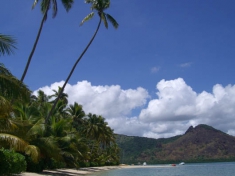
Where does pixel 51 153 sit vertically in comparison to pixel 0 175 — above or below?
above

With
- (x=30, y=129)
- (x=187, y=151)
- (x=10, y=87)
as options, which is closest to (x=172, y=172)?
(x=30, y=129)

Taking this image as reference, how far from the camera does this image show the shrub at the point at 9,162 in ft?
61.2

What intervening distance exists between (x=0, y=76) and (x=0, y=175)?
9158 mm

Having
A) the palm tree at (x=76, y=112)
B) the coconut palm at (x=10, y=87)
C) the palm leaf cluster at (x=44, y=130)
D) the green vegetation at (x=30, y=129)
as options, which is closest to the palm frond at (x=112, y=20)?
the green vegetation at (x=30, y=129)

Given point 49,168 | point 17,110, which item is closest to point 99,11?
point 17,110

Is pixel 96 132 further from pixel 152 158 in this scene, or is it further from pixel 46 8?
pixel 152 158

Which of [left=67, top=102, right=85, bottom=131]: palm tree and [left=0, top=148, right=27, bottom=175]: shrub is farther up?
[left=67, top=102, right=85, bottom=131]: palm tree

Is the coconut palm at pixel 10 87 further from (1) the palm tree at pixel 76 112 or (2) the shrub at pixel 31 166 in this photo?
(1) the palm tree at pixel 76 112

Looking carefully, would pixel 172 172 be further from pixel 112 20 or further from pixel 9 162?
pixel 9 162

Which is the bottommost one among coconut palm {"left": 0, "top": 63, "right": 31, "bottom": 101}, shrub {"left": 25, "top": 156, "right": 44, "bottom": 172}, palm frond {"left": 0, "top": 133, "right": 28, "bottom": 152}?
shrub {"left": 25, "top": 156, "right": 44, "bottom": 172}

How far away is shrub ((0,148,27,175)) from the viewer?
61.2ft

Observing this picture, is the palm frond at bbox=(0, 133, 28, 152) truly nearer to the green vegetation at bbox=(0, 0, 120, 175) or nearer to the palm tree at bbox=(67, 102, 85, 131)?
the green vegetation at bbox=(0, 0, 120, 175)

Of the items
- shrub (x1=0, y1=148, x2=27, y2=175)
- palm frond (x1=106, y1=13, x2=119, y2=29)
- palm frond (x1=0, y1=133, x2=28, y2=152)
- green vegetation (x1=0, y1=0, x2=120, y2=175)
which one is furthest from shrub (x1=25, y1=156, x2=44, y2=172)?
palm frond (x1=106, y1=13, x2=119, y2=29)

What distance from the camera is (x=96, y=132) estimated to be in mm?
69625
